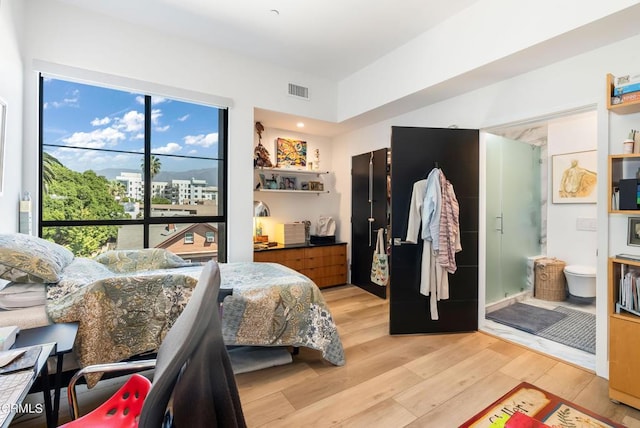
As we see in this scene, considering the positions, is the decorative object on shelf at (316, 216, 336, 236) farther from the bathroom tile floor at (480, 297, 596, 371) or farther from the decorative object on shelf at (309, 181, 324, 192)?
the bathroom tile floor at (480, 297, 596, 371)

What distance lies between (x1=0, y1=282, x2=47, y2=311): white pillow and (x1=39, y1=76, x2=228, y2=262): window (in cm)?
139

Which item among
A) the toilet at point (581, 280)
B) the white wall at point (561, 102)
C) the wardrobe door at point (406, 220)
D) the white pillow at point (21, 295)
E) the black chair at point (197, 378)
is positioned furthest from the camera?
the toilet at point (581, 280)

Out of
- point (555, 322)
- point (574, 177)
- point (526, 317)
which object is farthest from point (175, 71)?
point (574, 177)

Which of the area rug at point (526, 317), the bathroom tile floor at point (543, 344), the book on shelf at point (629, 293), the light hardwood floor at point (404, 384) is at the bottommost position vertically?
the light hardwood floor at point (404, 384)

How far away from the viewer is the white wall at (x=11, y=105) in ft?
7.00

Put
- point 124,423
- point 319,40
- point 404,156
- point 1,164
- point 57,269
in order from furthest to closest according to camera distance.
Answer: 1. point 319,40
2. point 404,156
3. point 1,164
4. point 57,269
5. point 124,423

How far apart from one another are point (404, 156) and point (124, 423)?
2.82 metres

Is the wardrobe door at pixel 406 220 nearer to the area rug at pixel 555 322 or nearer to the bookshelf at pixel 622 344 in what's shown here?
the area rug at pixel 555 322

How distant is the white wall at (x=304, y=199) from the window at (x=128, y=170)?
0.97m

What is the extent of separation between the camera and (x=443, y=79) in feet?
9.58

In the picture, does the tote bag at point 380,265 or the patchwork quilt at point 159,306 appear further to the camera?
the tote bag at point 380,265

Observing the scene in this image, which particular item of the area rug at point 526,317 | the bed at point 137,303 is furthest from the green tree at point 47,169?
the area rug at point 526,317

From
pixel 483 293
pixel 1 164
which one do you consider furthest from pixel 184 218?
pixel 483 293

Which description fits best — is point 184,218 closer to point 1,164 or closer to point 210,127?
point 210,127
